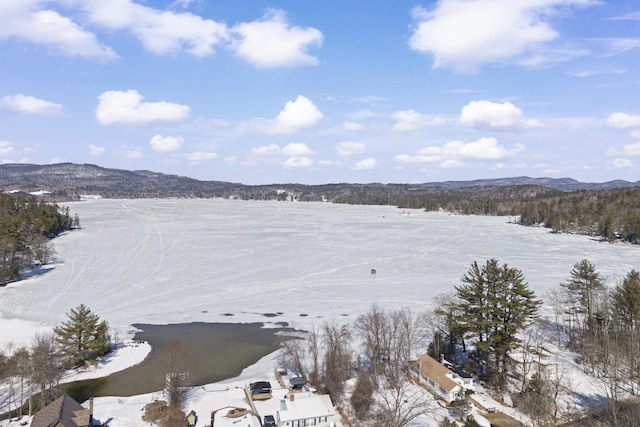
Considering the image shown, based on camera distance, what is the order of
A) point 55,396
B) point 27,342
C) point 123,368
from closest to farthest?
point 55,396, point 123,368, point 27,342

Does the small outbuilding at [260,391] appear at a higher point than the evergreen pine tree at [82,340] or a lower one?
lower

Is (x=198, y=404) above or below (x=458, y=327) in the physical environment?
below

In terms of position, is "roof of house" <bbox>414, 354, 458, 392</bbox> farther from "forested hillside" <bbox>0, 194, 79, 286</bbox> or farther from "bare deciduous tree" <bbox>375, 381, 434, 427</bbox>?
"forested hillside" <bbox>0, 194, 79, 286</bbox>

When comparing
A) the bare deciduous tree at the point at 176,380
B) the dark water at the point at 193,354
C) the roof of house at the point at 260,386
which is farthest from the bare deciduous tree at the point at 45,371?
the roof of house at the point at 260,386

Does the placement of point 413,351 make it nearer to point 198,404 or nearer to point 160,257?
point 198,404

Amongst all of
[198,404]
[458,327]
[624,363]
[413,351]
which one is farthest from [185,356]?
[624,363]

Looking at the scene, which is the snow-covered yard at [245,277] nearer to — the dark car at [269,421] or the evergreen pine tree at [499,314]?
the dark car at [269,421]

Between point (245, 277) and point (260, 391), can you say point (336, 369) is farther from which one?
point (245, 277)
